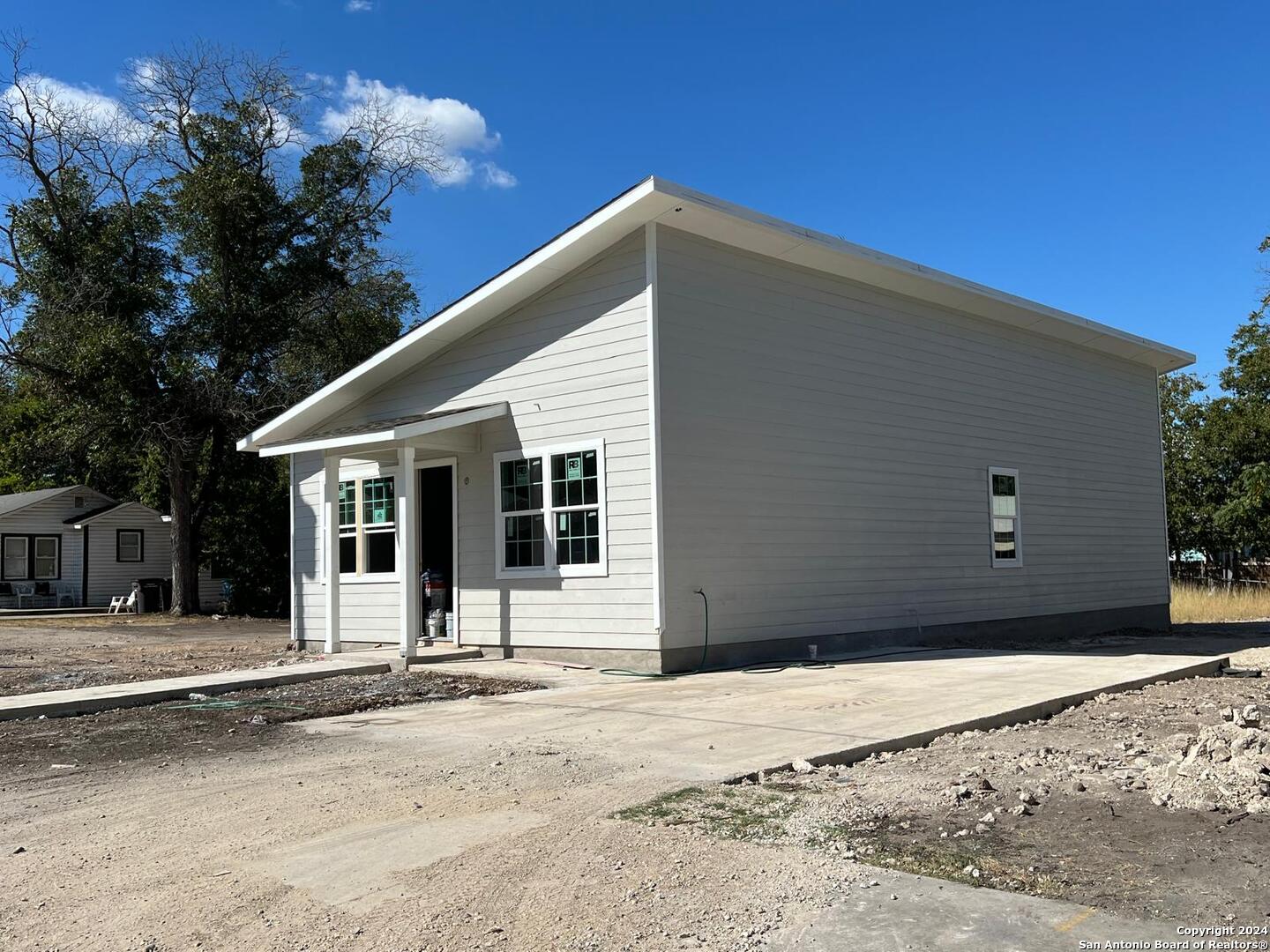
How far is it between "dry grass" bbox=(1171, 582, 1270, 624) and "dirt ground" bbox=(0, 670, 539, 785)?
16643 mm

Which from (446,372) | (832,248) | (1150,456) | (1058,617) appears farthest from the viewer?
(1150,456)

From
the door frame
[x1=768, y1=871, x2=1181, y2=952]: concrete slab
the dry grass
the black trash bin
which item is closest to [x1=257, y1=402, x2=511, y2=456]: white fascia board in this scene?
the door frame

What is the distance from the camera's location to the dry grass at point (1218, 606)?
21.8 meters

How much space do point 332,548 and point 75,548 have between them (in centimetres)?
2396

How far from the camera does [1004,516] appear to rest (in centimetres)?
1550

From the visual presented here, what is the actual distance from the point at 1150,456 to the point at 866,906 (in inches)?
688

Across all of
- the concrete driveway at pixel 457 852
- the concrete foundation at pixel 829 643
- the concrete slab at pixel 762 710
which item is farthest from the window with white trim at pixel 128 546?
the concrete driveway at pixel 457 852

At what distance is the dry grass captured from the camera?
71.4 ft

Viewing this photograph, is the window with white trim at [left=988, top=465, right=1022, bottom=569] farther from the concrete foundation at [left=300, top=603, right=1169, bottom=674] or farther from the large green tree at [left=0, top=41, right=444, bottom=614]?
the large green tree at [left=0, top=41, right=444, bottom=614]

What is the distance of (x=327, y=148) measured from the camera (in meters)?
28.0

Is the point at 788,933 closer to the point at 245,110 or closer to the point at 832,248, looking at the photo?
the point at 832,248

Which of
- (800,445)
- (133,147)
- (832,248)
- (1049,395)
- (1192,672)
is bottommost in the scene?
(1192,672)

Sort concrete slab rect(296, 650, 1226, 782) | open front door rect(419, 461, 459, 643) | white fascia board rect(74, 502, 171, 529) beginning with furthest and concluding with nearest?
1. white fascia board rect(74, 502, 171, 529)
2. open front door rect(419, 461, 459, 643)
3. concrete slab rect(296, 650, 1226, 782)

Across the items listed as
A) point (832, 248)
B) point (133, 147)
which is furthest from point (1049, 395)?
point (133, 147)
